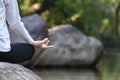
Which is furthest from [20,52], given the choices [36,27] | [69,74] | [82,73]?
[82,73]

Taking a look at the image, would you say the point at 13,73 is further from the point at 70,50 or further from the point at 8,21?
the point at 70,50

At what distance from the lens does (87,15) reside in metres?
22.8

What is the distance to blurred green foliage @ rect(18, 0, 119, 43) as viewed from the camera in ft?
69.8

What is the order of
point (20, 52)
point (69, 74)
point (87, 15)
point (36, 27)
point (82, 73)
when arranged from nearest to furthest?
point (20, 52) → point (69, 74) → point (36, 27) → point (82, 73) → point (87, 15)

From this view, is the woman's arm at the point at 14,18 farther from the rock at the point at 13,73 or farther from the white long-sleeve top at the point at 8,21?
the rock at the point at 13,73

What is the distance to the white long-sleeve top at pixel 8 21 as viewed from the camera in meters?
4.57

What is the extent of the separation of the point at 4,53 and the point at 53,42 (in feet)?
34.4

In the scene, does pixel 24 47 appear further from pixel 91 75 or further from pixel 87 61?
pixel 87 61

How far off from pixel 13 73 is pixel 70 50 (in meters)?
10.9

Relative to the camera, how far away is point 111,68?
14.7 metres

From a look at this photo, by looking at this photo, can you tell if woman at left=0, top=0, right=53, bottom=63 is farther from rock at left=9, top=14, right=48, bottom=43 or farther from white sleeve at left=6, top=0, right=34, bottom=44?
rock at left=9, top=14, right=48, bottom=43

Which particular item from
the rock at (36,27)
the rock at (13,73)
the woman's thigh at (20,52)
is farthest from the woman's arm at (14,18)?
the rock at (36,27)

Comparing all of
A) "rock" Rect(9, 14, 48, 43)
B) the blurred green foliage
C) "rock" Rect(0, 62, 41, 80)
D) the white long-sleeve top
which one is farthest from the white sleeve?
the blurred green foliage

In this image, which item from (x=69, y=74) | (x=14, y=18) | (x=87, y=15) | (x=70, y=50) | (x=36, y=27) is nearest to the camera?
(x=14, y=18)
